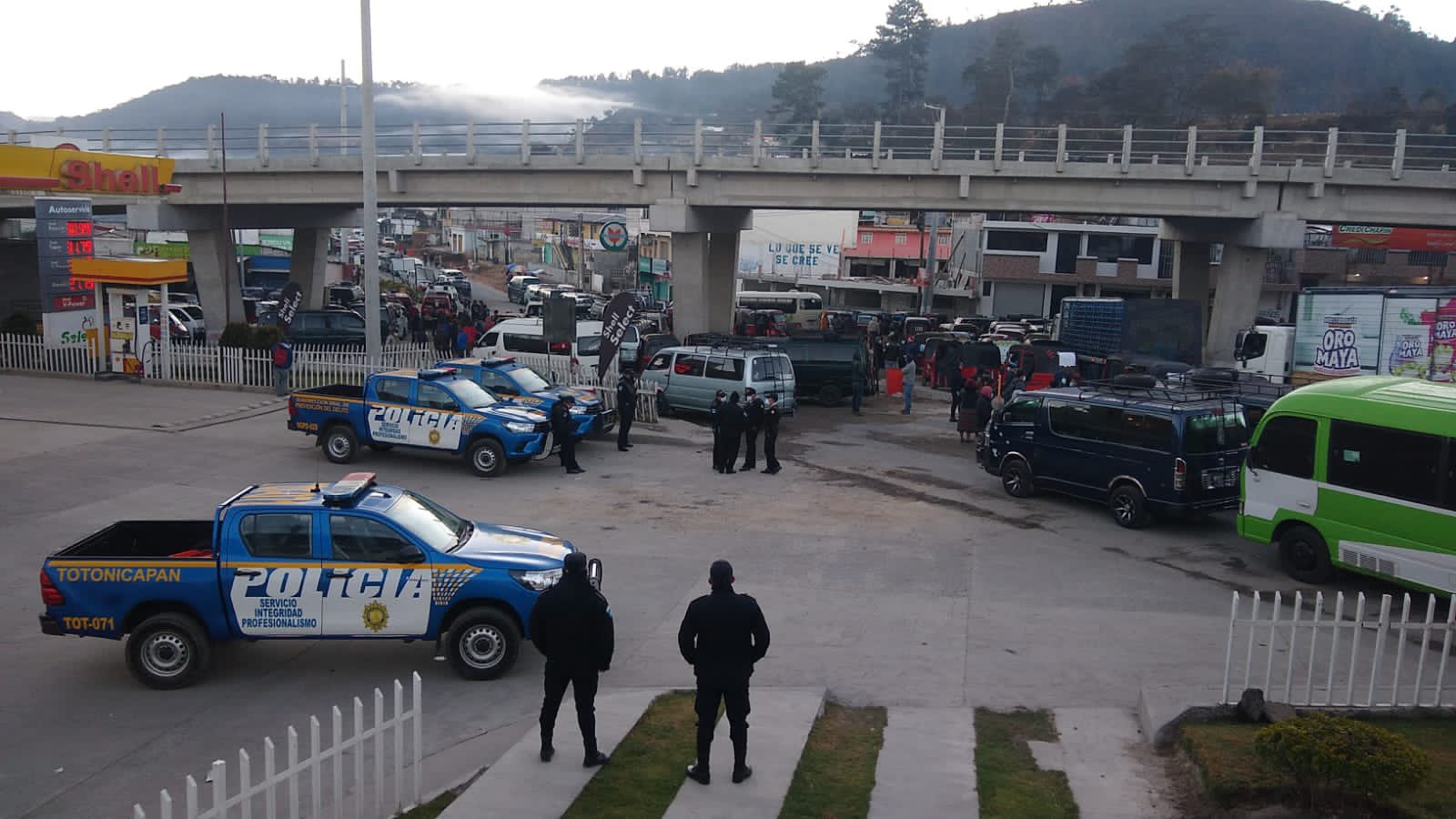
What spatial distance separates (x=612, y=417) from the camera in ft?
72.1

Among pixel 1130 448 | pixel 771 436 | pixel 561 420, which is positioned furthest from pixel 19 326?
pixel 1130 448

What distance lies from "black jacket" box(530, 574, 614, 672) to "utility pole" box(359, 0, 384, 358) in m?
19.7

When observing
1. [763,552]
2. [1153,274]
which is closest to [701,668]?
[763,552]

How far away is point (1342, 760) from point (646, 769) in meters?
4.09

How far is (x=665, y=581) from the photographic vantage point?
41.9ft

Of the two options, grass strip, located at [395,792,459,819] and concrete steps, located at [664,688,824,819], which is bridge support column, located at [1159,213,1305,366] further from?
grass strip, located at [395,792,459,819]

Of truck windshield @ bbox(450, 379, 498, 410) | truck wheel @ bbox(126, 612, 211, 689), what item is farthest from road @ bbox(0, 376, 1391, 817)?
truck windshield @ bbox(450, 379, 498, 410)

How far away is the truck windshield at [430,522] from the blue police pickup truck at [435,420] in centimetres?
795

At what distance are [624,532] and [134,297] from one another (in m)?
17.9

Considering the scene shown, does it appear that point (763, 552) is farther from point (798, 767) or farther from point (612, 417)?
point (612, 417)

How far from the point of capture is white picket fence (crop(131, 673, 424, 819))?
5.23 m

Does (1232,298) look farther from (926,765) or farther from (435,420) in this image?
(926,765)

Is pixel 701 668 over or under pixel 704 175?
under

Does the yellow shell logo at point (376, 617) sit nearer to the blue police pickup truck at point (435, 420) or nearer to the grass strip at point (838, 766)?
the grass strip at point (838, 766)
